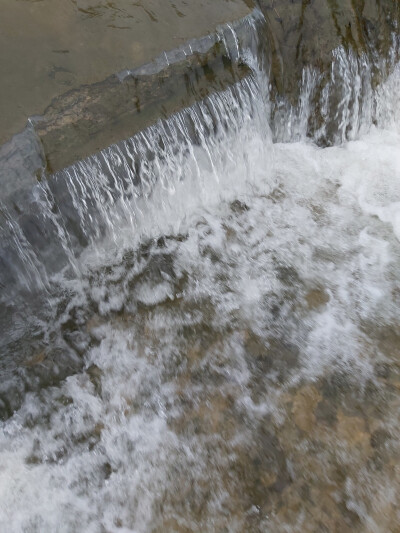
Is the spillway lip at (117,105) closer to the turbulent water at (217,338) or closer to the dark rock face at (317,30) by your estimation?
the turbulent water at (217,338)

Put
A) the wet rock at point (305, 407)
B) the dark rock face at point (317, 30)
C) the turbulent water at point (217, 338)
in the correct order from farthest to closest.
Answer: the dark rock face at point (317, 30), the wet rock at point (305, 407), the turbulent water at point (217, 338)

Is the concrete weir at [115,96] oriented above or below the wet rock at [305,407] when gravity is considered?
above

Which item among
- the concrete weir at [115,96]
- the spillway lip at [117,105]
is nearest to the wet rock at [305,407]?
the concrete weir at [115,96]

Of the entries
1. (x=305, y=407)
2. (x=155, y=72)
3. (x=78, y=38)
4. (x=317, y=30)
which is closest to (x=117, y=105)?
(x=155, y=72)

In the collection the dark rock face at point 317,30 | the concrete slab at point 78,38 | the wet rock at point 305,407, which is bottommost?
the wet rock at point 305,407

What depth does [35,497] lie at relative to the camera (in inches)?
93.9

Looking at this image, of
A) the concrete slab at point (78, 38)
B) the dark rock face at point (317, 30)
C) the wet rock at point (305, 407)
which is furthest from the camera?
the dark rock face at point (317, 30)

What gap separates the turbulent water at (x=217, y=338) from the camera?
233 cm

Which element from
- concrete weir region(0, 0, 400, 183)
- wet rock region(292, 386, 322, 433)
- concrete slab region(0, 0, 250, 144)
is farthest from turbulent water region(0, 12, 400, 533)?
concrete slab region(0, 0, 250, 144)

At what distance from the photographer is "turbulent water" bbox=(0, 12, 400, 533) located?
2.33m

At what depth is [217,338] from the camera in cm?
287

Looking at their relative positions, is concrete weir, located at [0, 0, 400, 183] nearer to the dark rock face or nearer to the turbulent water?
the dark rock face

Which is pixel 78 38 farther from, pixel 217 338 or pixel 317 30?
pixel 217 338

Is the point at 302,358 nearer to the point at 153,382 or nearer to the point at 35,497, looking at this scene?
the point at 153,382
